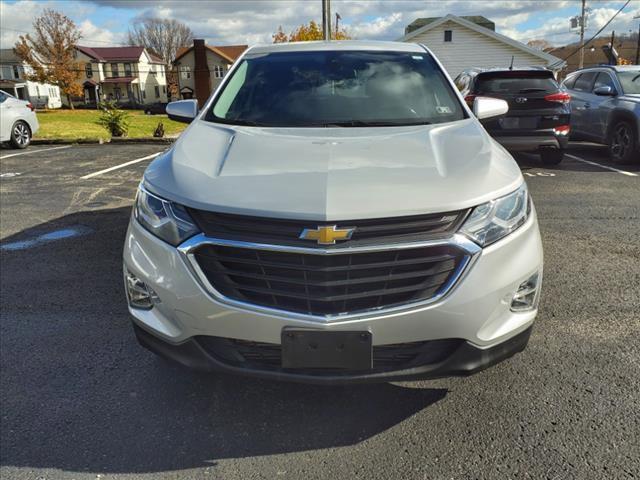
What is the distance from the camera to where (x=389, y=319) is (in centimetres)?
213

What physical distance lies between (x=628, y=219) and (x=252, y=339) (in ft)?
17.4

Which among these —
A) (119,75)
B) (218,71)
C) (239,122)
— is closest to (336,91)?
(239,122)

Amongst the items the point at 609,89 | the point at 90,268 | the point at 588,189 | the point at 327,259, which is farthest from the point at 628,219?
the point at 90,268

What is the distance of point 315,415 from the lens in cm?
263

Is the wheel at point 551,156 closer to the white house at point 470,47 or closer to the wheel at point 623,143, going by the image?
the wheel at point 623,143

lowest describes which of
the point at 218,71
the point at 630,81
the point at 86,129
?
the point at 86,129

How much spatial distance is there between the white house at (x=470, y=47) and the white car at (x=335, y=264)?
104 ft

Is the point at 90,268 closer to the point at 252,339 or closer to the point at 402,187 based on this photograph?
the point at 252,339

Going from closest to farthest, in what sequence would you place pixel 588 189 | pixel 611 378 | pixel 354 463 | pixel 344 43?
pixel 354 463, pixel 611 378, pixel 344 43, pixel 588 189

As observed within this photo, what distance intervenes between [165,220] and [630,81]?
33.1 ft

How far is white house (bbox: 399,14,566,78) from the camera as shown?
31625 millimetres

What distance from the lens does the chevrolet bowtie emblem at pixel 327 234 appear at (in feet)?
6.86

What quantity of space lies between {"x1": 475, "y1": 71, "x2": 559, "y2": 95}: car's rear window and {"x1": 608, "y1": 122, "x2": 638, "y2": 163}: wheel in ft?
5.60

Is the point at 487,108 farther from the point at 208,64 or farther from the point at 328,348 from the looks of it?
the point at 208,64
